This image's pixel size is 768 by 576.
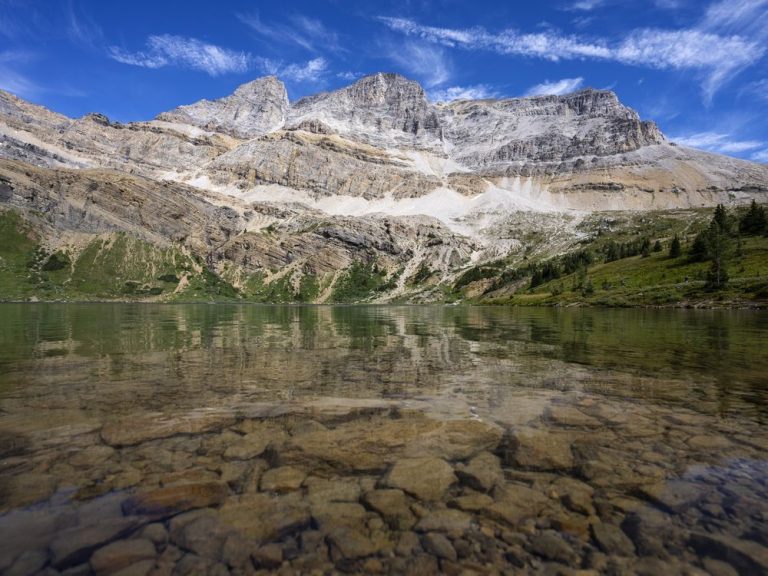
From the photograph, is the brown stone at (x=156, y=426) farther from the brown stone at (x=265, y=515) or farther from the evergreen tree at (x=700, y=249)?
the evergreen tree at (x=700, y=249)

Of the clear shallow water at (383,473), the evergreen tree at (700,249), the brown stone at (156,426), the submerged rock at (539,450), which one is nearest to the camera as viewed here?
the clear shallow water at (383,473)

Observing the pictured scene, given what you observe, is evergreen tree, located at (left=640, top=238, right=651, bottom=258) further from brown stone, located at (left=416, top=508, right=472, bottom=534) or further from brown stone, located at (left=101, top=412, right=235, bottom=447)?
brown stone, located at (left=416, top=508, right=472, bottom=534)

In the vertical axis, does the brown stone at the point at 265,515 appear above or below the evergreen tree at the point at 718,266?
below

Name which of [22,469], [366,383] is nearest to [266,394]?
[366,383]

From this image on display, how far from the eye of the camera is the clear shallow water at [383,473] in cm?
671

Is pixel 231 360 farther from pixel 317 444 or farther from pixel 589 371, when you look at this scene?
pixel 589 371

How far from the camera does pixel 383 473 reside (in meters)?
9.59

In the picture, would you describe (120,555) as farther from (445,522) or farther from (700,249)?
(700,249)

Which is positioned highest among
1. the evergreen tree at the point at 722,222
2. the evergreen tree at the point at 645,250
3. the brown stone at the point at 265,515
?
the evergreen tree at the point at 722,222

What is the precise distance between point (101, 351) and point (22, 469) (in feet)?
78.7

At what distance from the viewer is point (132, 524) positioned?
732 centimetres

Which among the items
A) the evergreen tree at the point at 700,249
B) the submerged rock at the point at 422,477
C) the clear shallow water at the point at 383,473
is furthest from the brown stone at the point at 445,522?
the evergreen tree at the point at 700,249

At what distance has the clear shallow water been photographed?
6715mm

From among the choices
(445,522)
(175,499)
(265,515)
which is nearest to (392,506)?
(445,522)
